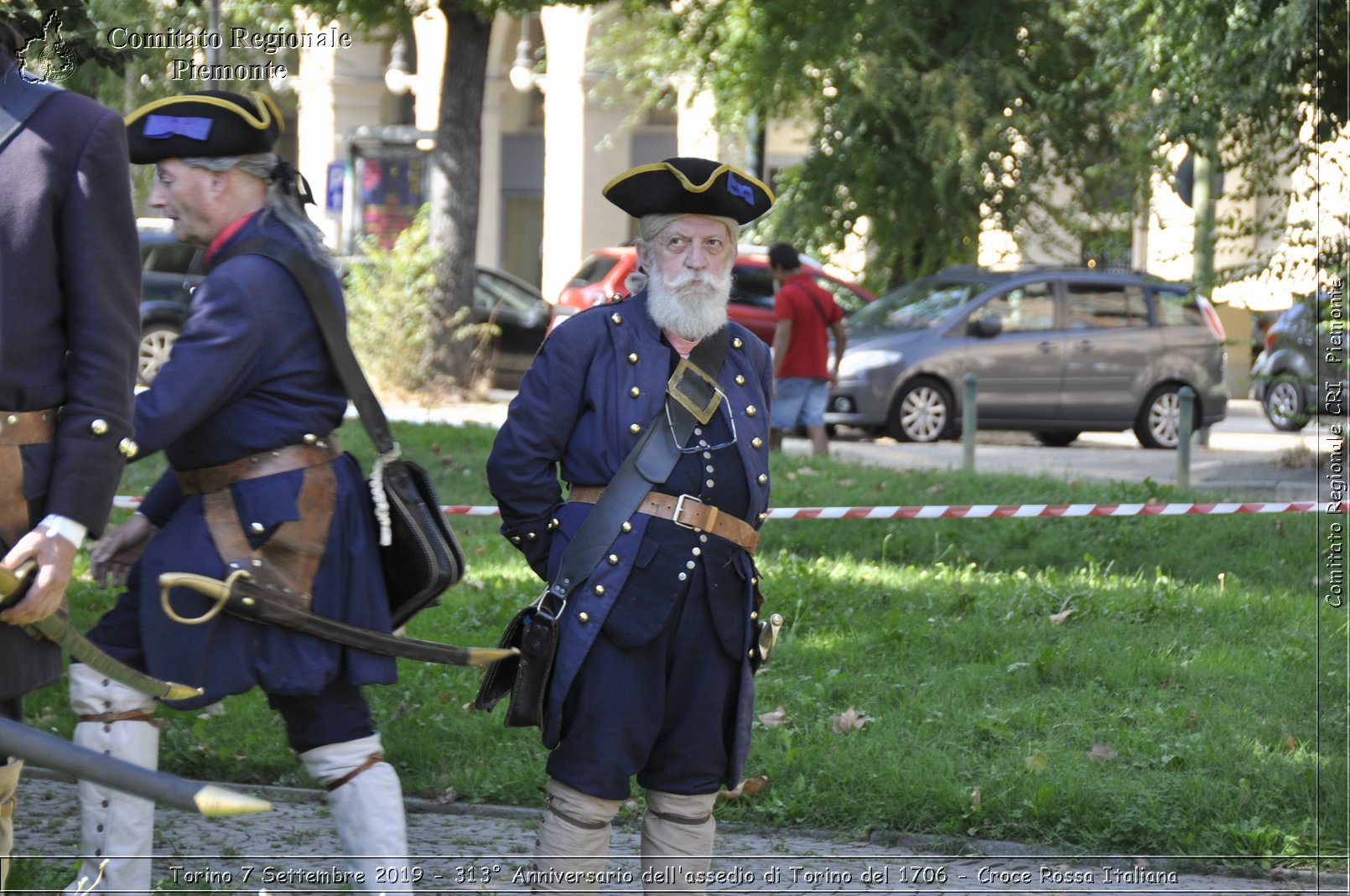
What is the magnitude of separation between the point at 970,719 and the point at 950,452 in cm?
972

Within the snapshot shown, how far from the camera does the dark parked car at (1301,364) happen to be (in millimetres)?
10523

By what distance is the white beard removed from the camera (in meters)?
3.85

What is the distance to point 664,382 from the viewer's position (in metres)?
3.86

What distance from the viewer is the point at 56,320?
316cm

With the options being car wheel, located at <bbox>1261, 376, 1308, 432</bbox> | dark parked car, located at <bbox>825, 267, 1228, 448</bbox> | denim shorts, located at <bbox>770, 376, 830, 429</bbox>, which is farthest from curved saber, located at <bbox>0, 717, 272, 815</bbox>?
dark parked car, located at <bbox>825, 267, 1228, 448</bbox>

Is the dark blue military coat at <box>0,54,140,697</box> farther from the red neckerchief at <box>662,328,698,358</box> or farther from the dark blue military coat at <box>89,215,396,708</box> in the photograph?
the red neckerchief at <box>662,328,698,358</box>

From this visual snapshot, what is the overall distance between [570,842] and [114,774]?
6.17ft

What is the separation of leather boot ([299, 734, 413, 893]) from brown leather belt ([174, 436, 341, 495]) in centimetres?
60

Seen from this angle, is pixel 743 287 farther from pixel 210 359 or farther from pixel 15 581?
pixel 15 581

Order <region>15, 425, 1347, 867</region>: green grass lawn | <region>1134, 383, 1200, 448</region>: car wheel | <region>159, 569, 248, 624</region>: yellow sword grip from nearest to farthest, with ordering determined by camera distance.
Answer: <region>159, 569, 248, 624</region>: yellow sword grip, <region>15, 425, 1347, 867</region>: green grass lawn, <region>1134, 383, 1200, 448</region>: car wheel

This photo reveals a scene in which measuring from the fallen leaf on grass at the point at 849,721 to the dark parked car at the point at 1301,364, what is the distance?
536cm

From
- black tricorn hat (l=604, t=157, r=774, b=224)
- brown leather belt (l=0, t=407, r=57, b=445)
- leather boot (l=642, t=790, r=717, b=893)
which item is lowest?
leather boot (l=642, t=790, r=717, b=893)

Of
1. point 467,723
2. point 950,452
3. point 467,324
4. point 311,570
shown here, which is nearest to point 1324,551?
point 467,723

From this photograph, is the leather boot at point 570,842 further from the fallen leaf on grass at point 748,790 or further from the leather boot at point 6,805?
the fallen leaf on grass at point 748,790
